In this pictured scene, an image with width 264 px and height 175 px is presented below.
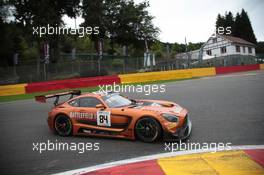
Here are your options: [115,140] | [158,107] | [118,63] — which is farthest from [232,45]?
[118,63]

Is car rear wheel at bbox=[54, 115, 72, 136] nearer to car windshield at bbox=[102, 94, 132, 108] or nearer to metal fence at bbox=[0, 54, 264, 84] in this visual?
car windshield at bbox=[102, 94, 132, 108]

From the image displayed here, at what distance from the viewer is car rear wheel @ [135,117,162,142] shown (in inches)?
293

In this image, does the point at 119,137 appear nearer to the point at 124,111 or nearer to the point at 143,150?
the point at 124,111

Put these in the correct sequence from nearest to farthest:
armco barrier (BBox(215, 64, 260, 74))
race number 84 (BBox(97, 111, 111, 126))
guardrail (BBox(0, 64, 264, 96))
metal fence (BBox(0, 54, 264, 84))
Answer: race number 84 (BBox(97, 111, 111, 126)), guardrail (BBox(0, 64, 264, 96)), metal fence (BBox(0, 54, 264, 84)), armco barrier (BBox(215, 64, 260, 74))

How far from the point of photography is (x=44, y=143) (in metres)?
8.31

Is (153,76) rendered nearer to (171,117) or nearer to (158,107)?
(158,107)

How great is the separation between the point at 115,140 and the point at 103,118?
1.90 feet

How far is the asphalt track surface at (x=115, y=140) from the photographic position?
671cm

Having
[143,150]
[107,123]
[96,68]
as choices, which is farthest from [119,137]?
[96,68]

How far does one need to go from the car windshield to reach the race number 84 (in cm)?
23

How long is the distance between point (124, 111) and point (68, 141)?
1.54 m

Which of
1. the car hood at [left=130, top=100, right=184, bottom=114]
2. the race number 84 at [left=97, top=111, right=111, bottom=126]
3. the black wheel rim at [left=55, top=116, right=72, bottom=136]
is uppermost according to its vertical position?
the car hood at [left=130, top=100, right=184, bottom=114]

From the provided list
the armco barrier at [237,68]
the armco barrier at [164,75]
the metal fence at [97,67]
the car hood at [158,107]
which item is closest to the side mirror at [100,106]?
the car hood at [158,107]

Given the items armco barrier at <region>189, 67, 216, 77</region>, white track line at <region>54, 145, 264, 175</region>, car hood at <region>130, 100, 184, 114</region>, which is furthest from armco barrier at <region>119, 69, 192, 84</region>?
white track line at <region>54, 145, 264, 175</region>
